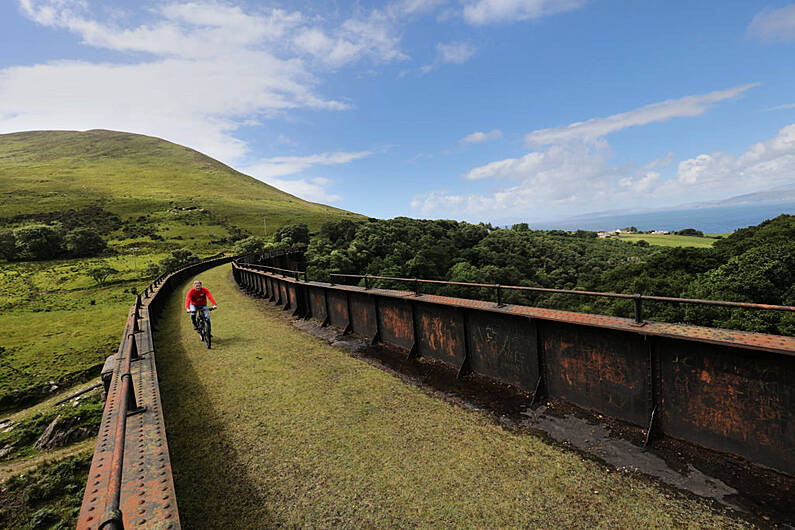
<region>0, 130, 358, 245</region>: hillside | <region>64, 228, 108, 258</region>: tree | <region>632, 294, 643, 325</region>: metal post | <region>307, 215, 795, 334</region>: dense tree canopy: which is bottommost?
<region>307, 215, 795, 334</region>: dense tree canopy

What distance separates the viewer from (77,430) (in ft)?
23.5

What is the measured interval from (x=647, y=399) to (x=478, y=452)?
2179 millimetres

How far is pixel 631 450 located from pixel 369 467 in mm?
3088

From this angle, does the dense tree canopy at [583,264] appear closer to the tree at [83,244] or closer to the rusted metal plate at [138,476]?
the rusted metal plate at [138,476]

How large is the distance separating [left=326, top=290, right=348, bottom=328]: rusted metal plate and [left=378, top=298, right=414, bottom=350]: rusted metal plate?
1.71 metres

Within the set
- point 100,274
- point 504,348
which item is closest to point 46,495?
point 504,348

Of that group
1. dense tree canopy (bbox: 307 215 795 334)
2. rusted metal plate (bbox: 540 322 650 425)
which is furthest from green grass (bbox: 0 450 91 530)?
dense tree canopy (bbox: 307 215 795 334)

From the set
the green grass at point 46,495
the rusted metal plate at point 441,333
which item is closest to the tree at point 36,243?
the green grass at point 46,495

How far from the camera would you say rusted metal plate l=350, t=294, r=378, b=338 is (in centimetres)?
914

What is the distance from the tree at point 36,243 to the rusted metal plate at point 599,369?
76630 millimetres

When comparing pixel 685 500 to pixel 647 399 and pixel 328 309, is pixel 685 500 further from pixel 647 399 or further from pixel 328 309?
pixel 328 309

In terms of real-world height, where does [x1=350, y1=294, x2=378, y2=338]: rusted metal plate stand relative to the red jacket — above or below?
below

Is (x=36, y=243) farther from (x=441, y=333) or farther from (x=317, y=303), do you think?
(x=441, y=333)

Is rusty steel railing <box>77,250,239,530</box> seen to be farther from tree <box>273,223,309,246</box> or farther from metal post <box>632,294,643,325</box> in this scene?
tree <box>273,223,309,246</box>
